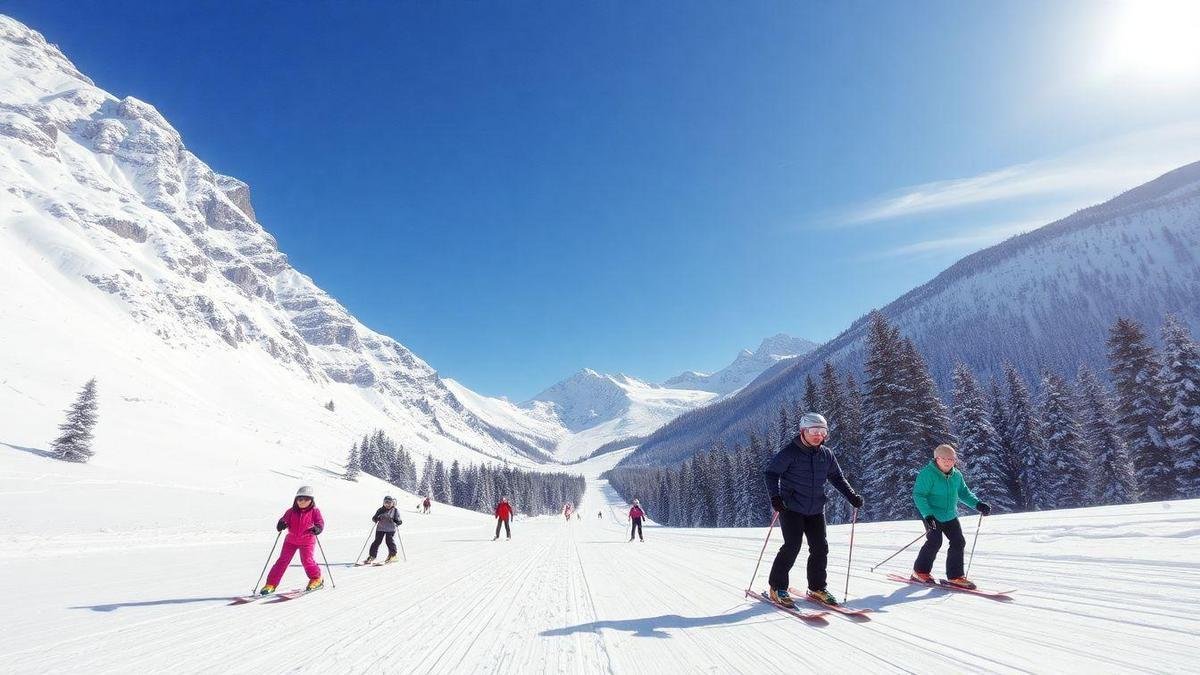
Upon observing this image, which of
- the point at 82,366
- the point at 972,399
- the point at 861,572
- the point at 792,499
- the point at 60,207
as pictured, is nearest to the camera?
the point at 792,499

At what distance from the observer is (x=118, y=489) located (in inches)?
1071

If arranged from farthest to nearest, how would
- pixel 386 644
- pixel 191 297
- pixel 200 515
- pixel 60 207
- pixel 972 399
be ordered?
pixel 191 297 → pixel 60 207 → pixel 972 399 → pixel 200 515 → pixel 386 644

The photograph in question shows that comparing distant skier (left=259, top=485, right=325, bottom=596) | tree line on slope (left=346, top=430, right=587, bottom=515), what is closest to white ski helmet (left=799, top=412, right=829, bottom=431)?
distant skier (left=259, top=485, right=325, bottom=596)

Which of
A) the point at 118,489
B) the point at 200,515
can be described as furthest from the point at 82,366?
the point at 200,515

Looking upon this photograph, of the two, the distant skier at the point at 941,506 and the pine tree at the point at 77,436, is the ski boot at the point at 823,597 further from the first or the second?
the pine tree at the point at 77,436

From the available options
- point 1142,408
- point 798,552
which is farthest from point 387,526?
point 1142,408

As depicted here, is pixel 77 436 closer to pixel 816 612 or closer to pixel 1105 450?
pixel 816 612

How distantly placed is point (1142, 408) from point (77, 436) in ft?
208

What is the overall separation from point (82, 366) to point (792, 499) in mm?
99008

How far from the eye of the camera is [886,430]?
91.2 feet

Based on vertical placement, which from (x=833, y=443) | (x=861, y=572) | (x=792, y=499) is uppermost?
(x=833, y=443)

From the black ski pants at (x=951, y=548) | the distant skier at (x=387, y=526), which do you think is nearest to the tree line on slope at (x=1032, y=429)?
the black ski pants at (x=951, y=548)

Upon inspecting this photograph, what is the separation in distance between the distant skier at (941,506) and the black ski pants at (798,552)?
194cm

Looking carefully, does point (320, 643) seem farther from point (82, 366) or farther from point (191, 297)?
point (191, 297)
